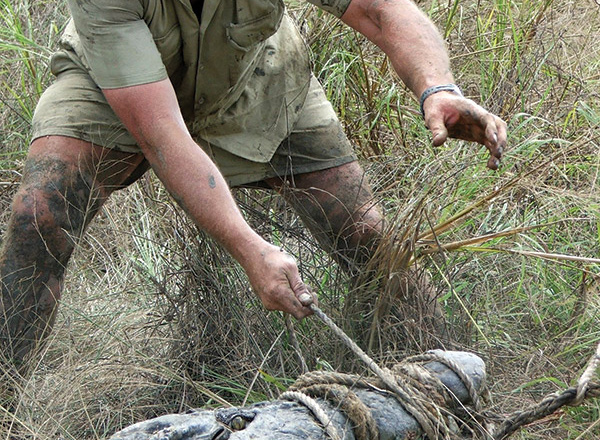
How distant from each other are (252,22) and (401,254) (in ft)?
2.90

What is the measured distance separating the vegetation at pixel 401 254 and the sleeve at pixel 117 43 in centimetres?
76

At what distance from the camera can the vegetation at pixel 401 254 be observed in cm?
311

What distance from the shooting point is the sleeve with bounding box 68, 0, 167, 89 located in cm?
265

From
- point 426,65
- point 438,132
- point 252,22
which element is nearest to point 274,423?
point 438,132

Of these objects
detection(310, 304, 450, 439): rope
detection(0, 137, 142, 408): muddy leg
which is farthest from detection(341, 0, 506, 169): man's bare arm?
detection(0, 137, 142, 408): muddy leg

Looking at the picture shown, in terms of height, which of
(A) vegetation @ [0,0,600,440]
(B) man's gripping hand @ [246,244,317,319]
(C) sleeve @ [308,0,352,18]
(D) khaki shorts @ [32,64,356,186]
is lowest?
(A) vegetation @ [0,0,600,440]

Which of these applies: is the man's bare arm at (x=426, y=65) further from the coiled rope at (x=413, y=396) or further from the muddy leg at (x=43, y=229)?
the muddy leg at (x=43, y=229)

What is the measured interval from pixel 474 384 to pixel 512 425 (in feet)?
0.47

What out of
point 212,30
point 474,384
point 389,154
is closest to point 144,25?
point 212,30

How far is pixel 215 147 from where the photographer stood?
11.1ft

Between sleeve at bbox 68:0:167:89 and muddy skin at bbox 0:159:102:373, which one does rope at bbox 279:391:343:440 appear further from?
muddy skin at bbox 0:159:102:373

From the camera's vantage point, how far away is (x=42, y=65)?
522 centimetres

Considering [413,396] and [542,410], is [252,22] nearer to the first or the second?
[413,396]

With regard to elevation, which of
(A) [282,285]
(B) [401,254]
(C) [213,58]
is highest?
(C) [213,58]
